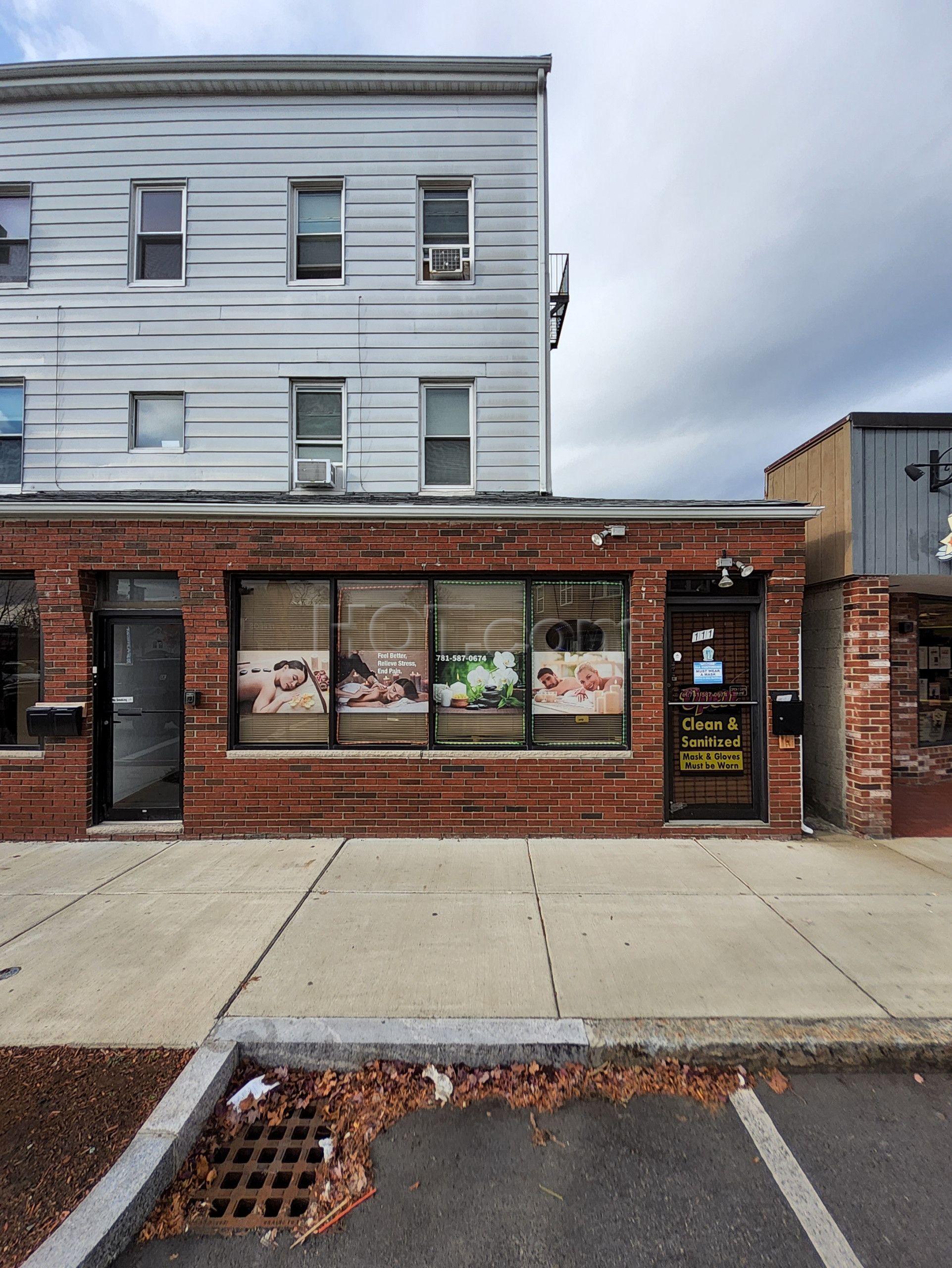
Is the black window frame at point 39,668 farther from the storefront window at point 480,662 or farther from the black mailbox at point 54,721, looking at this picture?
the storefront window at point 480,662

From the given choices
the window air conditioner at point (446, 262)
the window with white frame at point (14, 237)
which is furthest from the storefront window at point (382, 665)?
the window with white frame at point (14, 237)

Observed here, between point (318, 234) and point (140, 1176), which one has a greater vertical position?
point (318, 234)

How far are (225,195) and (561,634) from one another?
8.27 metres

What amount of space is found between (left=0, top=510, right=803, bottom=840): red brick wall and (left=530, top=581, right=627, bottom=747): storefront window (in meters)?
0.22

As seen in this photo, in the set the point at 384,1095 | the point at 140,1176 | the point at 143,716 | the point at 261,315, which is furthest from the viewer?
the point at 261,315

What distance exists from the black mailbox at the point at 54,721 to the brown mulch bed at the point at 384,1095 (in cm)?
465

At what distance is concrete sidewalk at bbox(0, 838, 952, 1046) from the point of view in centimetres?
346

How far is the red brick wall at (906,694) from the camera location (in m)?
8.39

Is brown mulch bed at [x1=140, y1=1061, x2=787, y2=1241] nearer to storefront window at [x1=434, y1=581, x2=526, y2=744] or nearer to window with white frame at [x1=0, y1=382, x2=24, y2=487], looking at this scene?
storefront window at [x1=434, y1=581, x2=526, y2=744]

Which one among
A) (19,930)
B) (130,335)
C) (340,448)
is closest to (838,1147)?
(19,930)

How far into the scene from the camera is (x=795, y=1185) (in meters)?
2.46

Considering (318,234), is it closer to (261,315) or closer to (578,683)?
(261,315)

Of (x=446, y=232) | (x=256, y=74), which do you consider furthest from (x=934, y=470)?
(x=256, y=74)

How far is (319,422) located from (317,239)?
2.76 m
